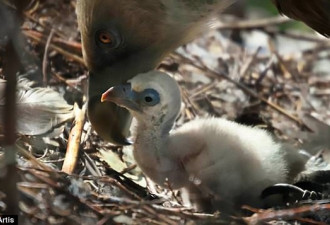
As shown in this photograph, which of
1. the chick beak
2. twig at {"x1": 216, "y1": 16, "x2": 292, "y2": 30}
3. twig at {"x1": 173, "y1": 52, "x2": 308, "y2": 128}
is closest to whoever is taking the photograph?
the chick beak

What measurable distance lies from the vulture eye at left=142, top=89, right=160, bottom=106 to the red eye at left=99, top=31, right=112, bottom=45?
26 cm

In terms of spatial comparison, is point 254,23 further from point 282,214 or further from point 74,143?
point 282,214

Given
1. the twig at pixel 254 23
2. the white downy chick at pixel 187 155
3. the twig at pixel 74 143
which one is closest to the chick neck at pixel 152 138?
the white downy chick at pixel 187 155

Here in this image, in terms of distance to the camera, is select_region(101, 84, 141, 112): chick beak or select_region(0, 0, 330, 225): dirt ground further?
select_region(101, 84, 141, 112): chick beak

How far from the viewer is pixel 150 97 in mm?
3105

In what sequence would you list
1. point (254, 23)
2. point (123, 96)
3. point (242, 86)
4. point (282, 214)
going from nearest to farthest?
1. point (282, 214)
2. point (123, 96)
3. point (242, 86)
4. point (254, 23)

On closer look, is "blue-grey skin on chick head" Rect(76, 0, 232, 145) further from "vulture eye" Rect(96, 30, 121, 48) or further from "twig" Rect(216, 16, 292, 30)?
"twig" Rect(216, 16, 292, 30)

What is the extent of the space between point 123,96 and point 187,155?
34cm

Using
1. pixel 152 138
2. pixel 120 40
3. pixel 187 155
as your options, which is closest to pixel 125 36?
pixel 120 40

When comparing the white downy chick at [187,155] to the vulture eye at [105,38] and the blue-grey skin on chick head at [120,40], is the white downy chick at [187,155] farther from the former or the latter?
the vulture eye at [105,38]

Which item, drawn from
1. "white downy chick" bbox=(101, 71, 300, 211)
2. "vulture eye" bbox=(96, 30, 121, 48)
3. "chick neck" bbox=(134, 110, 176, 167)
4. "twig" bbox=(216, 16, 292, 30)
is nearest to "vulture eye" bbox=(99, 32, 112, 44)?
"vulture eye" bbox=(96, 30, 121, 48)

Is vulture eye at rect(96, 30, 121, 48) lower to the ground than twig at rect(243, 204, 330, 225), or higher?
higher

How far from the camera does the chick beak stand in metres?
3.01

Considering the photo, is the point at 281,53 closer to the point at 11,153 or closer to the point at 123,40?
the point at 123,40
